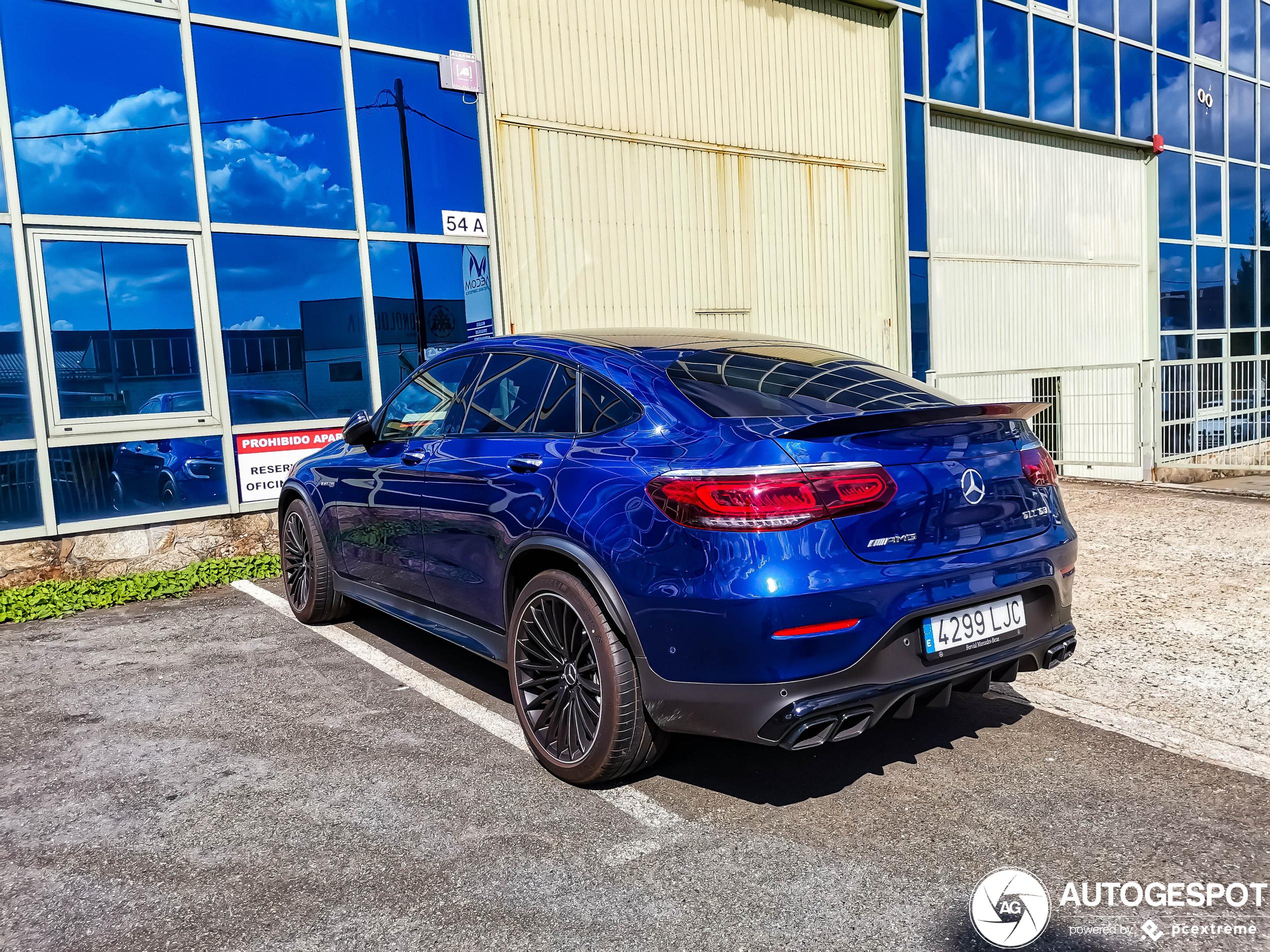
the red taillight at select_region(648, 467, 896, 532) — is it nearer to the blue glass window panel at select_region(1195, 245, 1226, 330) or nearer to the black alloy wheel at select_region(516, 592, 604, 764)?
the black alloy wheel at select_region(516, 592, 604, 764)

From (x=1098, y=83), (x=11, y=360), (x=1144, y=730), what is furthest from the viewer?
(x=1098, y=83)

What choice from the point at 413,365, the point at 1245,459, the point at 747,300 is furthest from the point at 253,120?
the point at 1245,459

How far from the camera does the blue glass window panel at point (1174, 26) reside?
15641 mm

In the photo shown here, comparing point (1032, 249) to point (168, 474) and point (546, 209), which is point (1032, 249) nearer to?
point (546, 209)

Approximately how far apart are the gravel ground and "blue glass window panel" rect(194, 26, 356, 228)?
682 cm

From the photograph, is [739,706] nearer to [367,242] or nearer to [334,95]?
[367,242]

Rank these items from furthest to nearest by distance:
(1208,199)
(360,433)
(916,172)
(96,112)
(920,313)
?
(1208,199), (920,313), (916,172), (96,112), (360,433)

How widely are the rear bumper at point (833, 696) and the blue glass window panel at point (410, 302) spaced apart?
20.1 feet

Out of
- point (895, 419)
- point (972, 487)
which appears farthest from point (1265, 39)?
point (895, 419)

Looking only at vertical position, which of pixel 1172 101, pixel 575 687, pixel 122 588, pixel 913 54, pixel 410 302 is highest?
pixel 1172 101

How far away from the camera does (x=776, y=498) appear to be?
9.45ft

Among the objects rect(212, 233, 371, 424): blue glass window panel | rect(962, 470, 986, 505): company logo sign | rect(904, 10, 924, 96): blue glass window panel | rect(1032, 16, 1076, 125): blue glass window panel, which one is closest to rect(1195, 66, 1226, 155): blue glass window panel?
rect(1032, 16, 1076, 125): blue glass window panel

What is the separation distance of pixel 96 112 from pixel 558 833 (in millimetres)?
6928

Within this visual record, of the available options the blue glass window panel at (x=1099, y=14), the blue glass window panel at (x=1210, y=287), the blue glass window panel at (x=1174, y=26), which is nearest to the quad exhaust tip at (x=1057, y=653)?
the blue glass window panel at (x=1099, y=14)
